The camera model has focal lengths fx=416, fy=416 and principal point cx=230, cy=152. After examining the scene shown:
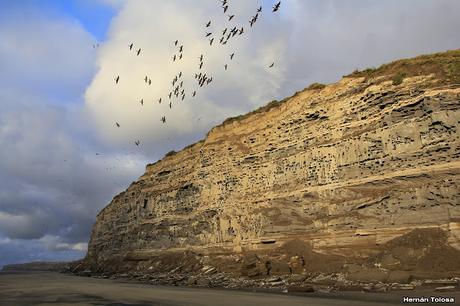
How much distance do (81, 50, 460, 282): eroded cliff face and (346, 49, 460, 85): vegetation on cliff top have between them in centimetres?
81

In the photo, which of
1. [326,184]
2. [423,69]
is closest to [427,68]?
[423,69]

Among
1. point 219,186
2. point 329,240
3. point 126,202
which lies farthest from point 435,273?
point 126,202

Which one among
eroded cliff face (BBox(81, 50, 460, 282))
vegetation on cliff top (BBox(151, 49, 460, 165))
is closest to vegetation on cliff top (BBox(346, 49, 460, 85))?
vegetation on cliff top (BBox(151, 49, 460, 165))

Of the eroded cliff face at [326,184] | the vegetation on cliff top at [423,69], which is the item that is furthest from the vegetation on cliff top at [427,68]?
the eroded cliff face at [326,184]

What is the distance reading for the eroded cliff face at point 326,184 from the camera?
3009 centimetres

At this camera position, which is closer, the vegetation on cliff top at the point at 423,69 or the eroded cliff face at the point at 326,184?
the eroded cliff face at the point at 326,184

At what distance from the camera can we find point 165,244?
2370 inches

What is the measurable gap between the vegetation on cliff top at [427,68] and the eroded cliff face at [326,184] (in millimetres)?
806

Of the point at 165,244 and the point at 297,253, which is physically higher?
the point at 165,244

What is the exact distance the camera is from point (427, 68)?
114ft

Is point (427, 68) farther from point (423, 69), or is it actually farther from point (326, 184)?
point (326, 184)

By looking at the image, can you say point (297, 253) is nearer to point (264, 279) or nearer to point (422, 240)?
point (264, 279)

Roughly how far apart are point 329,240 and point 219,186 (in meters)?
19.9

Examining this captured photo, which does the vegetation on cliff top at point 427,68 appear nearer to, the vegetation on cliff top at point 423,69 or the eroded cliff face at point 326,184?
the vegetation on cliff top at point 423,69
